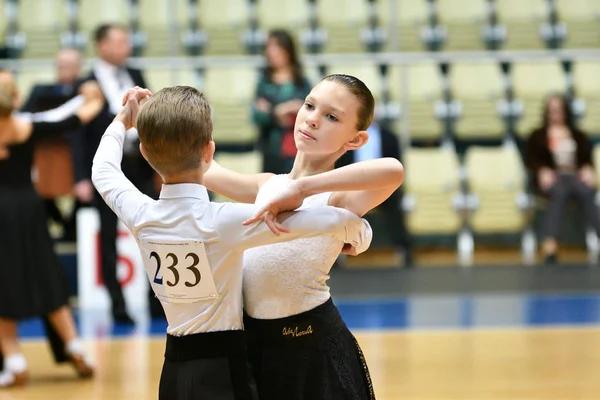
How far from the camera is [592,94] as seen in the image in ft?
31.4

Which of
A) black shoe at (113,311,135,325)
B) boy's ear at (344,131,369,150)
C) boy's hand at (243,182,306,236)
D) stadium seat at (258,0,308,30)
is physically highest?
stadium seat at (258,0,308,30)

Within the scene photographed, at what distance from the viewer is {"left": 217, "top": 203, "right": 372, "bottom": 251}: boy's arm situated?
2322 millimetres

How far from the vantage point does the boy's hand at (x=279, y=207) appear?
2.30 m

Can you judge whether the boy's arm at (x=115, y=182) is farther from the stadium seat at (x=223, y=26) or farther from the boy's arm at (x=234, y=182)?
the stadium seat at (x=223, y=26)

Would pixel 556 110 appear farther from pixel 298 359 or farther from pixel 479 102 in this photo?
pixel 298 359

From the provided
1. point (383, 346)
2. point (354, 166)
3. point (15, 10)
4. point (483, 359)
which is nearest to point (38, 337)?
point (383, 346)

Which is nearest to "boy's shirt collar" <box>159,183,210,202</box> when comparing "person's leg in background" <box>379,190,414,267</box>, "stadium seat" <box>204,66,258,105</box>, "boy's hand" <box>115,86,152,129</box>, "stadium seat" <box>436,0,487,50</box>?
"boy's hand" <box>115,86,152,129</box>

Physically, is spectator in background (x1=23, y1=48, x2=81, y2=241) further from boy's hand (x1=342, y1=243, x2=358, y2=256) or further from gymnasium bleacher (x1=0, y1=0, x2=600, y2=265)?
boy's hand (x1=342, y1=243, x2=358, y2=256)

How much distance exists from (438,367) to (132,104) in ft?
11.3

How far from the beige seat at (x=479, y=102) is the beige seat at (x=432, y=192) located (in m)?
0.69

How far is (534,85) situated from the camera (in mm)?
9609

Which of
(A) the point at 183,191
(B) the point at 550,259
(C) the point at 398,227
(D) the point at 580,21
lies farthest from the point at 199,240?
(D) the point at 580,21

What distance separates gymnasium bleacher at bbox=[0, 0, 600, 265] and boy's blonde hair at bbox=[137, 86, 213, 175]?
20.4 ft

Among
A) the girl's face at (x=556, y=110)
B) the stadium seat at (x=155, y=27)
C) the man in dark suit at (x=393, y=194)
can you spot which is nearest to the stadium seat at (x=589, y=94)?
the girl's face at (x=556, y=110)
